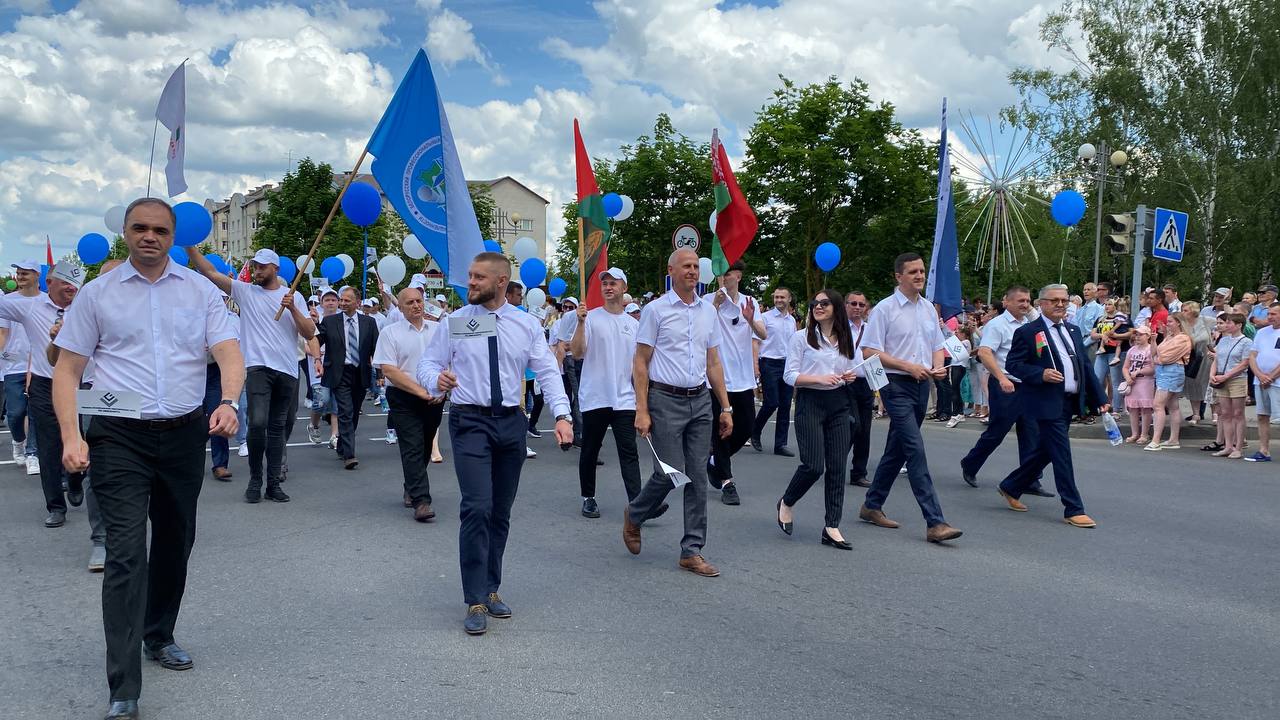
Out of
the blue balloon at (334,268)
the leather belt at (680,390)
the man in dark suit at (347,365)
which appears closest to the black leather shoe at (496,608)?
the leather belt at (680,390)

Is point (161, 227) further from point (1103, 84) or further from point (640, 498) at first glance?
point (1103, 84)

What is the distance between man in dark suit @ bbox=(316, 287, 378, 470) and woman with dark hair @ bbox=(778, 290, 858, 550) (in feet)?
17.4

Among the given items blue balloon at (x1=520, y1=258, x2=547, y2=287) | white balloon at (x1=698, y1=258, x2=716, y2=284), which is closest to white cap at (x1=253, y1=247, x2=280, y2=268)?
white balloon at (x1=698, y1=258, x2=716, y2=284)

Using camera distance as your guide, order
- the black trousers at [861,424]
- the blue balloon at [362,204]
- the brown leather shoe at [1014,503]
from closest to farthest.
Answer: the brown leather shoe at [1014,503], the black trousers at [861,424], the blue balloon at [362,204]

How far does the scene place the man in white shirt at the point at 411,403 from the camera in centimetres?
816

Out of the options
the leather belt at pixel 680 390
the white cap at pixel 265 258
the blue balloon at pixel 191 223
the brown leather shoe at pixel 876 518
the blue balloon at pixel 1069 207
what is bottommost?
the brown leather shoe at pixel 876 518

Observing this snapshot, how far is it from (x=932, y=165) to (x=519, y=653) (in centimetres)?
4182

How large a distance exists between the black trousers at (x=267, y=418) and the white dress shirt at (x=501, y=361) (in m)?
4.03

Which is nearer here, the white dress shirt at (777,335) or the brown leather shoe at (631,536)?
the brown leather shoe at (631,536)

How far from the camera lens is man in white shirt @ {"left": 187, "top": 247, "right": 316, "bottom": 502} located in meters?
9.05

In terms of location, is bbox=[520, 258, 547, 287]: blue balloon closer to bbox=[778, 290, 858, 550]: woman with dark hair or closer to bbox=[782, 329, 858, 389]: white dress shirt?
bbox=[782, 329, 858, 389]: white dress shirt

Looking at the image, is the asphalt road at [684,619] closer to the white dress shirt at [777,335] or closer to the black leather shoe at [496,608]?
the black leather shoe at [496,608]

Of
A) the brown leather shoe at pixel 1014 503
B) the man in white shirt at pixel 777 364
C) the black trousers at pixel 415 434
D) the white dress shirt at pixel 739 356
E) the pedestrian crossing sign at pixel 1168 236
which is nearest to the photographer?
the black trousers at pixel 415 434

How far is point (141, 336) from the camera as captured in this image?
4344mm
